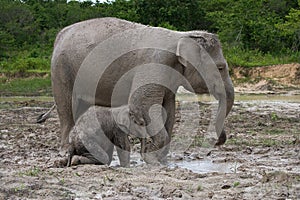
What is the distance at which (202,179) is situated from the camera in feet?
17.5

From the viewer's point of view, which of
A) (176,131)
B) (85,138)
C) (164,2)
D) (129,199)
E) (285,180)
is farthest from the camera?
(164,2)

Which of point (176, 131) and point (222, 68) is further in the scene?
point (176, 131)

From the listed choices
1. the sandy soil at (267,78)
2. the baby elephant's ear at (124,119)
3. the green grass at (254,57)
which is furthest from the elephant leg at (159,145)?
the green grass at (254,57)

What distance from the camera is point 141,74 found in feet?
21.6

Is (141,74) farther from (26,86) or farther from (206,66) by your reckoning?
(26,86)

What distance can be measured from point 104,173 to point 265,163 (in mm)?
2002

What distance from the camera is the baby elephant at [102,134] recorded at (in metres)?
6.41

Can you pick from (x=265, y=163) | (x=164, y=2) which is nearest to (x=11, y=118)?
(x=265, y=163)

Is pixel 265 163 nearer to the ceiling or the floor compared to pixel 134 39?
nearer to the floor

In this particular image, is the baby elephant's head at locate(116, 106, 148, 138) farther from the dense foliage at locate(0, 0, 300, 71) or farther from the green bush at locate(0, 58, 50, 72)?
the green bush at locate(0, 58, 50, 72)

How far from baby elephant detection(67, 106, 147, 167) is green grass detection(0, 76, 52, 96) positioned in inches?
666

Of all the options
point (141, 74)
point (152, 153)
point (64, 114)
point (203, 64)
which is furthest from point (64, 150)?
point (203, 64)

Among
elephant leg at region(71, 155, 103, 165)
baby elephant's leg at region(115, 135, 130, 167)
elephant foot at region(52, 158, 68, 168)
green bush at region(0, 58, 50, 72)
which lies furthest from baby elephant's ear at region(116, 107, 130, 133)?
green bush at region(0, 58, 50, 72)

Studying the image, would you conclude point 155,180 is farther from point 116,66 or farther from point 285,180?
point 116,66
